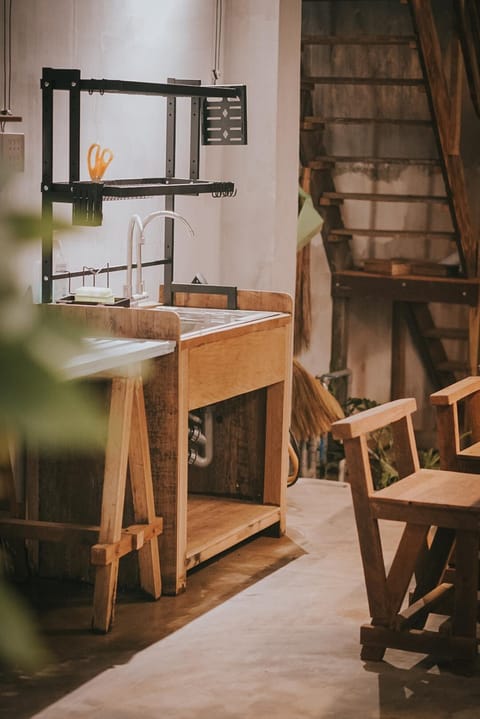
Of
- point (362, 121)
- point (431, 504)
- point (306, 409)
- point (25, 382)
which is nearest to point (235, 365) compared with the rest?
point (431, 504)

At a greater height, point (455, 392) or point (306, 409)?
point (455, 392)

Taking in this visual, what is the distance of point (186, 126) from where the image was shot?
5.36 metres

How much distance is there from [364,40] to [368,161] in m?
1.07

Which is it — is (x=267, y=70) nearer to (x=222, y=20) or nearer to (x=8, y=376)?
(x=222, y=20)

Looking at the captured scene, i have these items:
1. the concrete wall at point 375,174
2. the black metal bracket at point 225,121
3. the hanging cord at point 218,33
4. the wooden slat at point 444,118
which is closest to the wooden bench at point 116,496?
the black metal bracket at point 225,121

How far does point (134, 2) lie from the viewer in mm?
4785

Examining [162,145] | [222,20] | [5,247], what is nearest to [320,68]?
[222,20]

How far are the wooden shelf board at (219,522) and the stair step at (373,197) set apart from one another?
12.3 feet

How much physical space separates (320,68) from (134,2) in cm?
358

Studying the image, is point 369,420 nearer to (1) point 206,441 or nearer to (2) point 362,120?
(1) point 206,441

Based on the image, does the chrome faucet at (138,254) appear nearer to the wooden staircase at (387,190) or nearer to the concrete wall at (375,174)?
the wooden staircase at (387,190)

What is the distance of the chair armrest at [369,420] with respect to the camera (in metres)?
3.02

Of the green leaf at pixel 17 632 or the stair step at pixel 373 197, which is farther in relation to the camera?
the stair step at pixel 373 197

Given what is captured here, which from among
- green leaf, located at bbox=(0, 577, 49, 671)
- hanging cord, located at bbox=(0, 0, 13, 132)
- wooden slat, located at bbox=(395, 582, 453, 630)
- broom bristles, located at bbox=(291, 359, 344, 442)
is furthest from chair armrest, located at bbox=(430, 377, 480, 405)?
green leaf, located at bbox=(0, 577, 49, 671)
